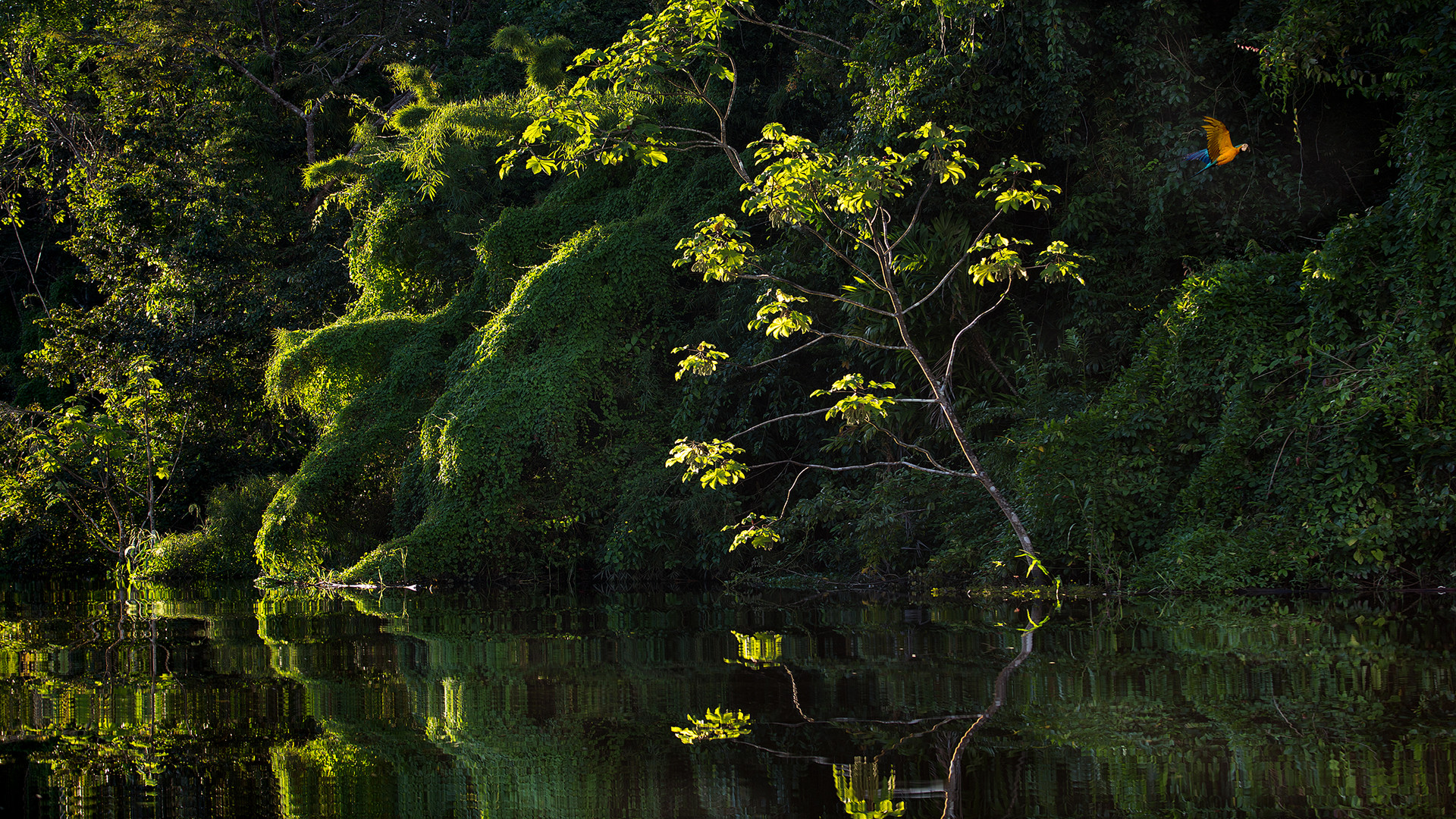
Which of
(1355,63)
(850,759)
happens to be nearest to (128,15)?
(1355,63)

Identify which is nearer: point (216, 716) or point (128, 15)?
point (216, 716)

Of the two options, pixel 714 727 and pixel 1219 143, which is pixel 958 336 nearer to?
pixel 1219 143

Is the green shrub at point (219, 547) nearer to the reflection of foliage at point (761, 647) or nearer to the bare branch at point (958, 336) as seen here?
the bare branch at point (958, 336)

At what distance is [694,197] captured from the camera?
10500 millimetres

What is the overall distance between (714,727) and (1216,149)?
6.55 metres

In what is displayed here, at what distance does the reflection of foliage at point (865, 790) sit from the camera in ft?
6.76

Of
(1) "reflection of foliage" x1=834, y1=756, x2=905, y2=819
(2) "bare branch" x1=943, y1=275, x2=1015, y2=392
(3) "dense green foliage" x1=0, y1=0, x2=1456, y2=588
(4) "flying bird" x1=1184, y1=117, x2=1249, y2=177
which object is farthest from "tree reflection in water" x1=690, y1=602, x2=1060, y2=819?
(4) "flying bird" x1=1184, y1=117, x2=1249, y2=177

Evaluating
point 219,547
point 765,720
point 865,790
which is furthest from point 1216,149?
point 219,547

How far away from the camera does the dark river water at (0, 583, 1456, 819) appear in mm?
2191

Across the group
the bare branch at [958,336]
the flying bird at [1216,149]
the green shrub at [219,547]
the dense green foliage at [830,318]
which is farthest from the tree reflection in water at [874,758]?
the green shrub at [219,547]

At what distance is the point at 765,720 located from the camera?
2918 mm

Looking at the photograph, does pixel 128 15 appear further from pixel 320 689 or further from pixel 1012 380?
pixel 320 689

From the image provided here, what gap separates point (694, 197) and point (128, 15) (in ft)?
45.0

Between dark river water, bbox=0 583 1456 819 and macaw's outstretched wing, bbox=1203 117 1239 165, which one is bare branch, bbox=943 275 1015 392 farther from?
dark river water, bbox=0 583 1456 819
